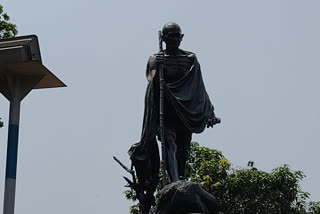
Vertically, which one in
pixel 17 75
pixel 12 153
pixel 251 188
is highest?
pixel 17 75

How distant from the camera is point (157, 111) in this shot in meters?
6.84

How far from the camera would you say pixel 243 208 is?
637 inches

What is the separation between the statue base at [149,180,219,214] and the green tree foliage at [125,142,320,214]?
448 inches

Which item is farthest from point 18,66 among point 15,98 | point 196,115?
point 196,115

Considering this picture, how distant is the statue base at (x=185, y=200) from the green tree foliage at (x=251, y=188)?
11379 mm

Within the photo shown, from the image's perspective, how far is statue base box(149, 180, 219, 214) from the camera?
15.0 feet

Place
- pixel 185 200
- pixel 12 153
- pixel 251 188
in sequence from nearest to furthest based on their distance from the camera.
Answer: pixel 185 200 → pixel 12 153 → pixel 251 188

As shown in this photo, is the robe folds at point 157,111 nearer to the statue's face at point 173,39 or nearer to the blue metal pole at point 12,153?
the statue's face at point 173,39

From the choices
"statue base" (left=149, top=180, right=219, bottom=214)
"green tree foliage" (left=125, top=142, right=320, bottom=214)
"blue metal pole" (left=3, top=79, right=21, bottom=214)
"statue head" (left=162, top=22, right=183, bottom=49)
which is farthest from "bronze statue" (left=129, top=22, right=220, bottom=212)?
"green tree foliage" (left=125, top=142, right=320, bottom=214)

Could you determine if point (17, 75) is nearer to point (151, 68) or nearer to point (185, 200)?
point (151, 68)

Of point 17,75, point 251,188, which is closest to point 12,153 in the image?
point 17,75

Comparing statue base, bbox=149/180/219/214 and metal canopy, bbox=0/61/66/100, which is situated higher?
metal canopy, bbox=0/61/66/100

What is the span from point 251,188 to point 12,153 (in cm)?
1052

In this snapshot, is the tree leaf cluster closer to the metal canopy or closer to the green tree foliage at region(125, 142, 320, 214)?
the green tree foliage at region(125, 142, 320, 214)
